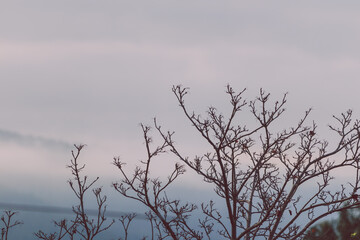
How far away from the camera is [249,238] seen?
13461mm

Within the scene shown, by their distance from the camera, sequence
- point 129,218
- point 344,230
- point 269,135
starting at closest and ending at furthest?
point 269,135 < point 129,218 < point 344,230

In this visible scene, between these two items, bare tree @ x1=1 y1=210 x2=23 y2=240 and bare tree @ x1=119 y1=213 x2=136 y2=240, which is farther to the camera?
bare tree @ x1=119 y1=213 x2=136 y2=240

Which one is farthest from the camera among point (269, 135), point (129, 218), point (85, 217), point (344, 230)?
point (344, 230)

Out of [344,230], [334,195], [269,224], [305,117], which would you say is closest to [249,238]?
[269,224]

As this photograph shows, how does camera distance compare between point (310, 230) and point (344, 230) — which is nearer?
point (310, 230)

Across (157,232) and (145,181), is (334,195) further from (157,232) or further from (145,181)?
(157,232)

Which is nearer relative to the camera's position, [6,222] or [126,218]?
[6,222]

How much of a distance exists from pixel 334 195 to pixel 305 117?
6.28 feet

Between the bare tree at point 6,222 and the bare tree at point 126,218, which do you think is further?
the bare tree at point 126,218

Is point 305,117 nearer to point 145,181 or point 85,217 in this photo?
point 145,181

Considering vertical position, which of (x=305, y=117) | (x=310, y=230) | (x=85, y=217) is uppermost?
(x=305, y=117)

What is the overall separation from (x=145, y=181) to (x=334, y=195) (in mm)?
4265

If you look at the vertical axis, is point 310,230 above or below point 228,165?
below

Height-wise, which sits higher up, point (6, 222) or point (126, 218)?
point (6, 222)
